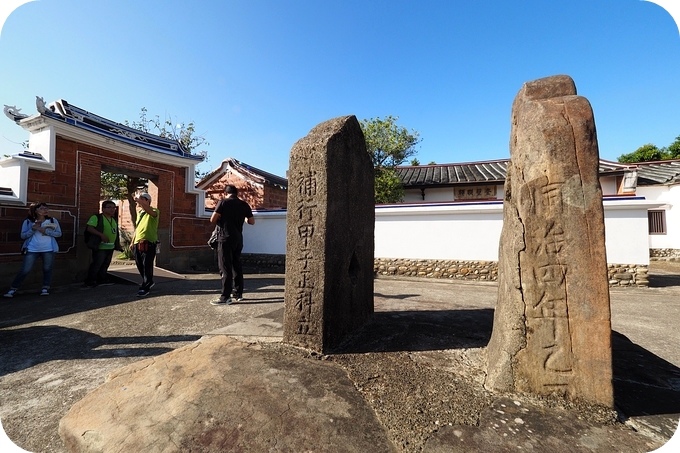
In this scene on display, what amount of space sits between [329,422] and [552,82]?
256cm

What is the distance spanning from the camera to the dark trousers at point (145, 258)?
4887mm

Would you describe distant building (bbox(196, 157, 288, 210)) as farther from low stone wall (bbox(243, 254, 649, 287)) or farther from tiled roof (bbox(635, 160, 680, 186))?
tiled roof (bbox(635, 160, 680, 186))

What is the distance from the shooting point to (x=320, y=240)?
7.80 feet

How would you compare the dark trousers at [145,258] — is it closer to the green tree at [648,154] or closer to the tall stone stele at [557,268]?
the tall stone stele at [557,268]

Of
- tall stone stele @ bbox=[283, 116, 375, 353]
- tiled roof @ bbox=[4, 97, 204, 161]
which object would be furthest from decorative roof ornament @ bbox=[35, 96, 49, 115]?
tall stone stele @ bbox=[283, 116, 375, 353]

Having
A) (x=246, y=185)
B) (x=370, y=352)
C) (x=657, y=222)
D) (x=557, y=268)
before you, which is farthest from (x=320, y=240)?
(x=657, y=222)

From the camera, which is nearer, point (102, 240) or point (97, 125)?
point (102, 240)

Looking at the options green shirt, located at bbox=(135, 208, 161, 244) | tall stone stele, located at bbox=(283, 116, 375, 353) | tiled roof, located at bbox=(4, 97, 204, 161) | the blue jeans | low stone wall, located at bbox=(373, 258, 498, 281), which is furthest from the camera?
low stone wall, located at bbox=(373, 258, 498, 281)

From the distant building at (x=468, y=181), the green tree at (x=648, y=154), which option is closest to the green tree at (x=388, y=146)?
the distant building at (x=468, y=181)

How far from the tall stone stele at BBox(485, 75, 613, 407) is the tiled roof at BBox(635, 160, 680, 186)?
48.6ft

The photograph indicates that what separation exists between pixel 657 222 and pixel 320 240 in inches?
673

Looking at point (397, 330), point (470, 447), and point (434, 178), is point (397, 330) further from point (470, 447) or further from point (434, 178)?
point (434, 178)

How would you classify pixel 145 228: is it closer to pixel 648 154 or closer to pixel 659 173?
pixel 659 173

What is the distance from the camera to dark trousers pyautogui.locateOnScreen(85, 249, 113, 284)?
618 cm
